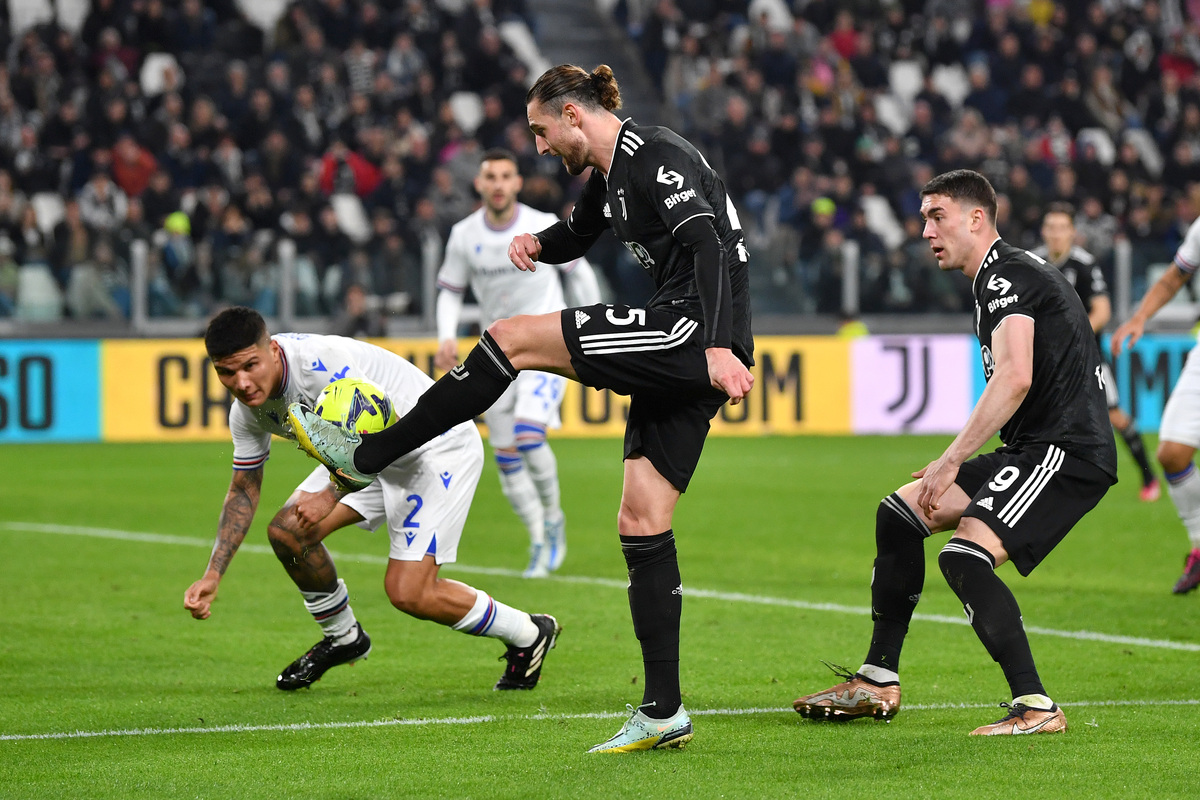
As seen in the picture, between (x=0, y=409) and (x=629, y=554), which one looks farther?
(x=0, y=409)

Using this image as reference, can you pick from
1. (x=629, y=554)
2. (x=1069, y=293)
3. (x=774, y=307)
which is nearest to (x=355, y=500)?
(x=629, y=554)

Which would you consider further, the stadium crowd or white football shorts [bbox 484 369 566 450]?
the stadium crowd

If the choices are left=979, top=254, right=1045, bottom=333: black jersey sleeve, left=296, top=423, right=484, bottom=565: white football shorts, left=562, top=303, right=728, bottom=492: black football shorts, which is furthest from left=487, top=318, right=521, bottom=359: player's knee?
left=979, top=254, right=1045, bottom=333: black jersey sleeve

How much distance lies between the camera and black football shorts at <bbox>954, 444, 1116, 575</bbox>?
203 inches

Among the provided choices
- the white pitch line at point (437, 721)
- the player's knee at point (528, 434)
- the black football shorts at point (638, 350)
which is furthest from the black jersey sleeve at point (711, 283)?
the player's knee at point (528, 434)

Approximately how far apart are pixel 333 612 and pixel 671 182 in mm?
2441

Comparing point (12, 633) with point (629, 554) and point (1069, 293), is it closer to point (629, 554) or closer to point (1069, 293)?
point (629, 554)

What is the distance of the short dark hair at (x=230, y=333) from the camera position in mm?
5402

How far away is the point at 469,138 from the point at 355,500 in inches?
652

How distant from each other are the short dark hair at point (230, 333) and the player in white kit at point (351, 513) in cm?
4

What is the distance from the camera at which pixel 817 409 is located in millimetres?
18891

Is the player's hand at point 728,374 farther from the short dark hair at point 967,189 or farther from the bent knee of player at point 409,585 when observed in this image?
the bent knee of player at point 409,585

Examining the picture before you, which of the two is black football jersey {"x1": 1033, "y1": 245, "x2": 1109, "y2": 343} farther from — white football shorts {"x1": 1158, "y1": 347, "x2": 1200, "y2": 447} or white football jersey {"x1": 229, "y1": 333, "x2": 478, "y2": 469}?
white football jersey {"x1": 229, "y1": 333, "x2": 478, "y2": 469}

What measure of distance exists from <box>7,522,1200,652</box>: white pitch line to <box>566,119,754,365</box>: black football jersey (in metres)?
3.04
